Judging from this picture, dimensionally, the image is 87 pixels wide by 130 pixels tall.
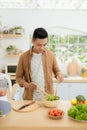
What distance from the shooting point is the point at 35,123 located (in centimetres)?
171

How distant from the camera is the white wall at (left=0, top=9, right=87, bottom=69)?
15.5 ft

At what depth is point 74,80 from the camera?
432cm

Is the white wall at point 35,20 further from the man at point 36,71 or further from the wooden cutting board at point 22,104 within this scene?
the wooden cutting board at point 22,104

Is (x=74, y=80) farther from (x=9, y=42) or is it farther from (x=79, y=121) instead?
(x=79, y=121)

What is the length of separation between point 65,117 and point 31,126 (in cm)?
30

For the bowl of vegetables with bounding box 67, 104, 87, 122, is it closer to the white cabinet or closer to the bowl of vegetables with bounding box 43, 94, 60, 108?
the bowl of vegetables with bounding box 43, 94, 60, 108

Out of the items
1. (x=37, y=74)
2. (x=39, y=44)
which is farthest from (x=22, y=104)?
(x=39, y=44)

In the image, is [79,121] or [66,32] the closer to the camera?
[79,121]

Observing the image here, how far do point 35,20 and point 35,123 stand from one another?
334 cm

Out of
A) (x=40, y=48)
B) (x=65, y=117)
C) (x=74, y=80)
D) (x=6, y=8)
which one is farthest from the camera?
(x=6, y=8)

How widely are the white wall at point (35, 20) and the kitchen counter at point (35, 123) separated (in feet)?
10.0

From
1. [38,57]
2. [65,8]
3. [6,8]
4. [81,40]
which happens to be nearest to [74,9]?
[65,8]

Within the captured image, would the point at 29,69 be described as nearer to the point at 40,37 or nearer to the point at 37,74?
the point at 37,74

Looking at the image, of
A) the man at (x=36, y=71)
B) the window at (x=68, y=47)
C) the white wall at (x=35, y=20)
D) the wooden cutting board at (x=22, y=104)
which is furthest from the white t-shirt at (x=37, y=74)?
the window at (x=68, y=47)
